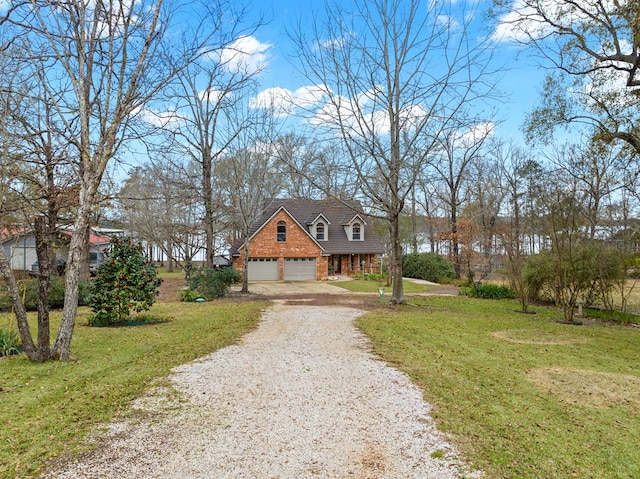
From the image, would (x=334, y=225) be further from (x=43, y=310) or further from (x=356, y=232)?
(x=43, y=310)

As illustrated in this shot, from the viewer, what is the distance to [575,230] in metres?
15.0

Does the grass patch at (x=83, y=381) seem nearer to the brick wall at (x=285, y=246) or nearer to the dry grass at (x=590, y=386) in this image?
the dry grass at (x=590, y=386)

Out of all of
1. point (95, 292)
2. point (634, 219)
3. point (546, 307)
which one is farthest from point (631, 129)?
point (634, 219)

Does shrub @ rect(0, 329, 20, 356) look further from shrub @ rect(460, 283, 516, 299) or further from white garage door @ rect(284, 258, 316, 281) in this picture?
white garage door @ rect(284, 258, 316, 281)

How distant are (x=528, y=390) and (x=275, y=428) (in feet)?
12.0

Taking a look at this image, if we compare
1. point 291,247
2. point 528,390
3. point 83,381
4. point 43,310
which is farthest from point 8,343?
point 291,247

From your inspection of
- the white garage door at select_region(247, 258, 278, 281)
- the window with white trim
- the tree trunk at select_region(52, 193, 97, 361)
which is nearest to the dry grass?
the tree trunk at select_region(52, 193, 97, 361)

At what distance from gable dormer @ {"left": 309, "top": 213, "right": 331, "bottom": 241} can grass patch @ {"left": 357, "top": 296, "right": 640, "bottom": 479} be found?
19.6m

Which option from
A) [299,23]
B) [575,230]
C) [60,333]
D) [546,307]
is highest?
[299,23]

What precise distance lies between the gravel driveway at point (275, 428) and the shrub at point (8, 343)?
3.62 meters

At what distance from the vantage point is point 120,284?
11.2m

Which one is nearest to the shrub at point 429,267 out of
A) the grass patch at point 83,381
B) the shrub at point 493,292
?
the shrub at point 493,292

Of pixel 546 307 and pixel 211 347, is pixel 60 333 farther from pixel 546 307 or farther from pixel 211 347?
pixel 546 307

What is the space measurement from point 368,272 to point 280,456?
29.3 meters
